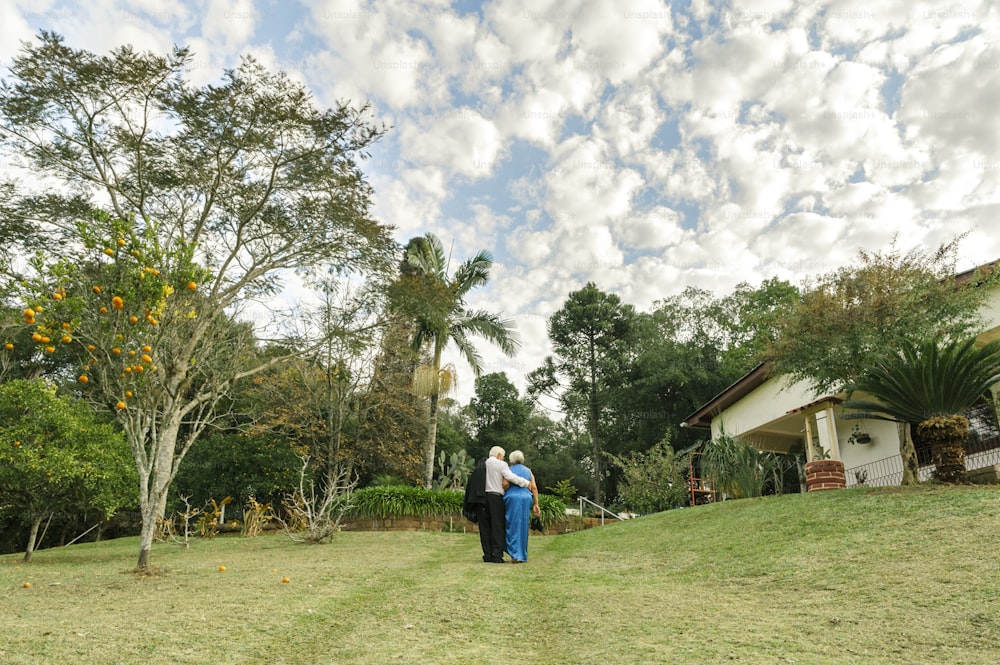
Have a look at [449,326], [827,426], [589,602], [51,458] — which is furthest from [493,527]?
[449,326]

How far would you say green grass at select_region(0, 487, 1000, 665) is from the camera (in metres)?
4.40

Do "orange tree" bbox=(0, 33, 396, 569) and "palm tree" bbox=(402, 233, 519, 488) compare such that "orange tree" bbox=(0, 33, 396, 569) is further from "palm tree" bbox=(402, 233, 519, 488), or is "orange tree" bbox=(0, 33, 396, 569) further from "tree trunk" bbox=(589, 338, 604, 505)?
"tree trunk" bbox=(589, 338, 604, 505)

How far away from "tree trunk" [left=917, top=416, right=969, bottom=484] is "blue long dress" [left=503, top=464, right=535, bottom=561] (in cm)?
688

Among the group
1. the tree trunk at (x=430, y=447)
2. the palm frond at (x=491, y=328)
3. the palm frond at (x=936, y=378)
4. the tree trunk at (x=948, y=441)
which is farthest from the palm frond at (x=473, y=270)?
the tree trunk at (x=948, y=441)

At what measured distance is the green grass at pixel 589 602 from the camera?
4.40 m

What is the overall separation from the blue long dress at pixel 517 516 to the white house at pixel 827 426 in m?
6.67

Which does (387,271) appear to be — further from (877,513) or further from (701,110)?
(877,513)

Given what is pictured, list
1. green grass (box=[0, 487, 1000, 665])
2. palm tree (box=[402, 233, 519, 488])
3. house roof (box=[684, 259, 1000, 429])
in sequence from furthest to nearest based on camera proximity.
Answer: palm tree (box=[402, 233, 519, 488]) → house roof (box=[684, 259, 1000, 429]) → green grass (box=[0, 487, 1000, 665])

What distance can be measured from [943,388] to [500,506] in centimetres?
766

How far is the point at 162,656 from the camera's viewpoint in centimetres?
420

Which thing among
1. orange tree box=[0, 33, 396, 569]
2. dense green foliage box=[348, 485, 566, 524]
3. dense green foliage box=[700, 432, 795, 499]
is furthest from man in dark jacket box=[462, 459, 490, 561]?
dense green foliage box=[700, 432, 795, 499]

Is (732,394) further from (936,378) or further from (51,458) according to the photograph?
(51,458)

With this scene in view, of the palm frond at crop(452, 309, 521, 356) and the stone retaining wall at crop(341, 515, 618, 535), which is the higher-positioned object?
the palm frond at crop(452, 309, 521, 356)

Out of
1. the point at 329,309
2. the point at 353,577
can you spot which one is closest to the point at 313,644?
the point at 353,577
